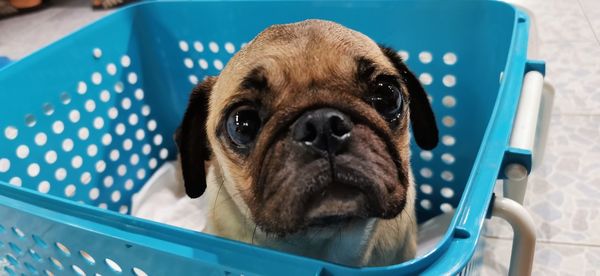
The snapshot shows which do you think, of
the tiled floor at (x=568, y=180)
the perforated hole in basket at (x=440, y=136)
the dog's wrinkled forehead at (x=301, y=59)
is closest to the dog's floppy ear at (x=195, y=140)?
the dog's wrinkled forehead at (x=301, y=59)

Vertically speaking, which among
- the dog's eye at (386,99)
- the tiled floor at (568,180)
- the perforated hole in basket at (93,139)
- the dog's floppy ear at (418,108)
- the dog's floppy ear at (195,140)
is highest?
the dog's eye at (386,99)

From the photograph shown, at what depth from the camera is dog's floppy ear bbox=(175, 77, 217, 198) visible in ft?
3.30

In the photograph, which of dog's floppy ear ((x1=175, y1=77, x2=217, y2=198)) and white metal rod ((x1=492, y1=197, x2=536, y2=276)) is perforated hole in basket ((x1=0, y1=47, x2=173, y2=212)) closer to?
dog's floppy ear ((x1=175, y1=77, x2=217, y2=198))

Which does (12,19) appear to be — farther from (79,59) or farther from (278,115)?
(278,115)

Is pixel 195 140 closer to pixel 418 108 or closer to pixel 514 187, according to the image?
pixel 418 108

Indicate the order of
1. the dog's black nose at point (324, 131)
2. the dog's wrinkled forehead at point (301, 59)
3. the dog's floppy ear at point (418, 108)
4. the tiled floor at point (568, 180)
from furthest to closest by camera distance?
the tiled floor at point (568, 180) < the dog's floppy ear at point (418, 108) < the dog's wrinkled forehead at point (301, 59) < the dog's black nose at point (324, 131)

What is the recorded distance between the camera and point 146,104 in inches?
62.7

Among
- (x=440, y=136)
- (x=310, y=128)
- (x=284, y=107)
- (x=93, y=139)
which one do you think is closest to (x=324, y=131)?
(x=310, y=128)

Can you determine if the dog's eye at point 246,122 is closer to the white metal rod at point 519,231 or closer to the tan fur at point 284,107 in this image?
the tan fur at point 284,107

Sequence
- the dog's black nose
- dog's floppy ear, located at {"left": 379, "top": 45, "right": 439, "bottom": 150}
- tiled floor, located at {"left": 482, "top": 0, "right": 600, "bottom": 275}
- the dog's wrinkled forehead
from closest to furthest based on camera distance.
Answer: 1. the dog's black nose
2. the dog's wrinkled forehead
3. dog's floppy ear, located at {"left": 379, "top": 45, "right": 439, "bottom": 150}
4. tiled floor, located at {"left": 482, "top": 0, "right": 600, "bottom": 275}

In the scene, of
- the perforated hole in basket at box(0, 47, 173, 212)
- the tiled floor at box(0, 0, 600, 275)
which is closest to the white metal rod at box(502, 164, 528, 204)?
the tiled floor at box(0, 0, 600, 275)

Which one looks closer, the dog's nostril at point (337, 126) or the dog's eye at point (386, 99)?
the dog's nostril at point (337, 126)

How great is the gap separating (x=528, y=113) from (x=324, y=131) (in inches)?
13.9

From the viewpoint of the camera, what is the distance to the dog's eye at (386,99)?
2.60ft
